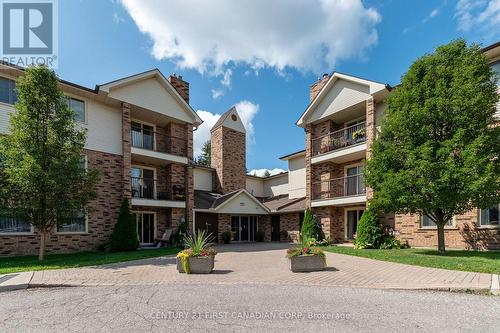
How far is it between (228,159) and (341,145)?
33.1 feet

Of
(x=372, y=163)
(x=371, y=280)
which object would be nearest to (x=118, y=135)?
(x=372, y=163)

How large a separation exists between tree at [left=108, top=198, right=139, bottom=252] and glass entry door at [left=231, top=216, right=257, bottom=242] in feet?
30.9

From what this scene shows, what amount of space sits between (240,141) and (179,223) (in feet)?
34.8

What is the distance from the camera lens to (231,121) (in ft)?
85.3

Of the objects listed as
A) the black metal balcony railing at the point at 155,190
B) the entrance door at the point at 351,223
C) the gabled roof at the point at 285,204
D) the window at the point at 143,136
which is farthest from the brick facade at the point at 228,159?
the entrance door at the point at 351,223

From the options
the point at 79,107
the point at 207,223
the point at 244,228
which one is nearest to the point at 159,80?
the point at 79,107

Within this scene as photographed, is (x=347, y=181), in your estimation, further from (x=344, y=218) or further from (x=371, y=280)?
(x=371, y=280)

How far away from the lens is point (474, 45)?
11.7 meters

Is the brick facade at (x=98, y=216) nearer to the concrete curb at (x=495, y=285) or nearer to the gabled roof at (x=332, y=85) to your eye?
the gabled roof at (x=332, y=85)

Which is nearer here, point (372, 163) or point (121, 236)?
point (372, 163)

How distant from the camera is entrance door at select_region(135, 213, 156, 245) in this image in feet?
58.3

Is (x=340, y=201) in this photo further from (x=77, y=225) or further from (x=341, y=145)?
(x=77, y=225)

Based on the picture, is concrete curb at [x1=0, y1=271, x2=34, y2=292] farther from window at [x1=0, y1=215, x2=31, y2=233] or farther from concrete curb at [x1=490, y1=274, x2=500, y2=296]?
concrete curb at [x1=490, y1=274, x2=500, y2=296]

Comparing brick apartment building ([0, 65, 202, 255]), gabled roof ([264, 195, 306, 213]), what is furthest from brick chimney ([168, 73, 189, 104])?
gabled roof ([264, 195, 306, 213])
